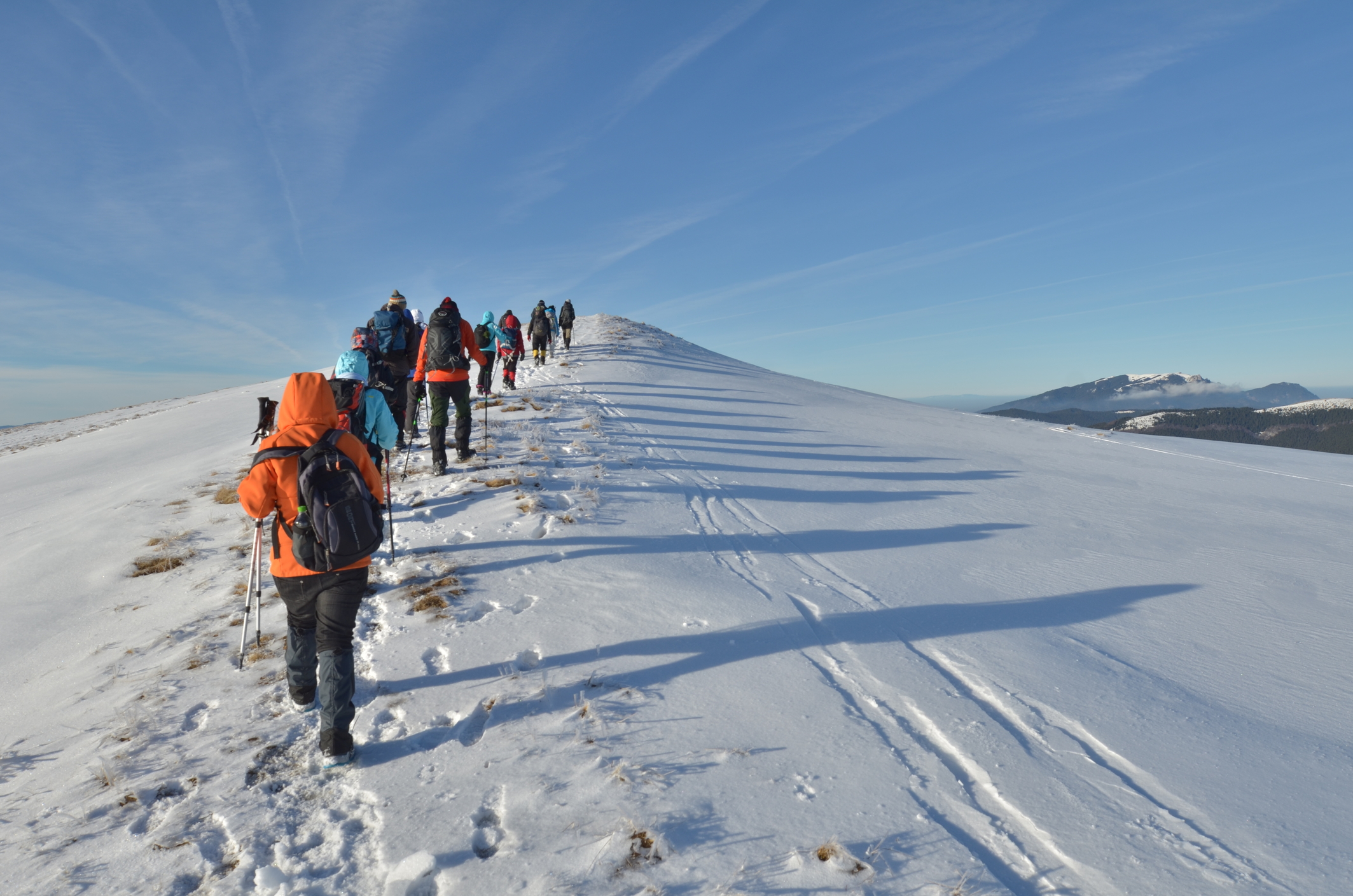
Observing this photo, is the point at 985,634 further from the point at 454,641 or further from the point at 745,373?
the point at 745,373

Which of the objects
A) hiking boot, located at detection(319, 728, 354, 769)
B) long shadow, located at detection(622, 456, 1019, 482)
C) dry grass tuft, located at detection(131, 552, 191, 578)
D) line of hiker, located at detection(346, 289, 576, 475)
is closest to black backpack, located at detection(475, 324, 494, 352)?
line of hiker, located at detection(346, 289, 576, 475)

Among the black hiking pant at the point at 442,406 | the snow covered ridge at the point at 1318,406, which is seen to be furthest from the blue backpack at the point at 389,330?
the snow covered ridge at the point at 1318,406

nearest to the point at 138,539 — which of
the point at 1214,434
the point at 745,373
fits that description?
the point at 745,373

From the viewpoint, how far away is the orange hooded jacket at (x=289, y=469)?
3.63m

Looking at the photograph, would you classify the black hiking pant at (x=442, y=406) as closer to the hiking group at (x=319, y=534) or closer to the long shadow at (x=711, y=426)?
the hiking group at (x=319, y=534)

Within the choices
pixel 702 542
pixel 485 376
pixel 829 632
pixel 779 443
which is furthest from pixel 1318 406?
pixel 829 632

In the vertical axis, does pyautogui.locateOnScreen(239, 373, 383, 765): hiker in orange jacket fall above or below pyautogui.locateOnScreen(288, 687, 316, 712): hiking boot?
Answer: above

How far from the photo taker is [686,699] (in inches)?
162

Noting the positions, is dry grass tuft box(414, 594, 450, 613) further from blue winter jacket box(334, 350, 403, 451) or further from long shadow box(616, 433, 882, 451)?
long shadow box(616, 433, 882, 451)

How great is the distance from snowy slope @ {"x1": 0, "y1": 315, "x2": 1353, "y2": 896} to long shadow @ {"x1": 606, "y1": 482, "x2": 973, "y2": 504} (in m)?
0.32

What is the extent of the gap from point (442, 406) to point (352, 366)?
129 inches

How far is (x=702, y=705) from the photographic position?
405 cm

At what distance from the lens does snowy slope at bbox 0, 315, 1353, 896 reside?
113 inches

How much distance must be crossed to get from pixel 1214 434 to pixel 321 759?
116550 mm
